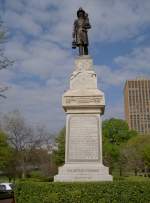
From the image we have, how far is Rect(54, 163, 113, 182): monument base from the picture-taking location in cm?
1582

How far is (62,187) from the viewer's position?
1355 centimetres

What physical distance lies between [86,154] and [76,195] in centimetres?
325

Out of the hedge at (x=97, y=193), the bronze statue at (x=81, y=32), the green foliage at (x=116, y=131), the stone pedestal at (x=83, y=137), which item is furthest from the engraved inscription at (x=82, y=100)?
the green foliage at (x=116, y=131)

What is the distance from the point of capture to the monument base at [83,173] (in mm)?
15820

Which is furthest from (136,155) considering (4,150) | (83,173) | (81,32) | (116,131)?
(83,173)

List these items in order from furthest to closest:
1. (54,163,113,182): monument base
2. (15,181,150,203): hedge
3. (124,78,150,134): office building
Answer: (124,78,150,134): office building
(54,163,113,182): monument base
(15,181,150,203): hedge

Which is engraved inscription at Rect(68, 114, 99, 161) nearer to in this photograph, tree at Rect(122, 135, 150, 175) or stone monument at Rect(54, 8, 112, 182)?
stone monument at Rect(54, 8, 112, 182)

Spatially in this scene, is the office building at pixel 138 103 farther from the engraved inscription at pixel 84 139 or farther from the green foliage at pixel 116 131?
the engraved inscription at pixel 84 139

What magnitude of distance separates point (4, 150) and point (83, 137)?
39.5 meters

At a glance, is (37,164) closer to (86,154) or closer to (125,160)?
(125,160)

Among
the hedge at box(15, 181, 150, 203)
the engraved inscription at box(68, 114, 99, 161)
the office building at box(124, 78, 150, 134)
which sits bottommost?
the hedge at box(15, 181, 150, 203)

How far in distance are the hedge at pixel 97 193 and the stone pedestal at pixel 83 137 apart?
2.25 meters

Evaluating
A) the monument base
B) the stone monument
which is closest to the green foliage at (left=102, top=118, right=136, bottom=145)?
the stone monument

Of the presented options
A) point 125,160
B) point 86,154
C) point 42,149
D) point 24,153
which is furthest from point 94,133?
point 125,160
